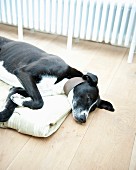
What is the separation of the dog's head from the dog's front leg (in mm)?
227

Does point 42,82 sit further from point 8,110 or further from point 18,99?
point 8,110

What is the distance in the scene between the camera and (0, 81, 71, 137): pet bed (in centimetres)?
164

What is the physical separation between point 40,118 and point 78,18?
147 centimetres

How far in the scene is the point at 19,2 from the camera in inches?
113

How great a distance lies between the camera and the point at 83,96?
1.80 meters

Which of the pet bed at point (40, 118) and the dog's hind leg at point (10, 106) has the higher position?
the dog's hind leg at point (10, 106)

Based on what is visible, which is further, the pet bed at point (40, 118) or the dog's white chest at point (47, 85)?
the dog's white chest at point (47, 85)

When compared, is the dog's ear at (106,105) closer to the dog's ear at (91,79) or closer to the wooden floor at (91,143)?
the wooden floor at (91,143)

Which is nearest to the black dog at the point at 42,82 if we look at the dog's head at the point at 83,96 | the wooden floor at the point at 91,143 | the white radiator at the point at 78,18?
the dog's head at the point at 83,96

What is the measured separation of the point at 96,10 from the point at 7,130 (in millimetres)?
1607

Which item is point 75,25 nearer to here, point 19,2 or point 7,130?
point 19,2

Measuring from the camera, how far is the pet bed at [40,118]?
5.39ft

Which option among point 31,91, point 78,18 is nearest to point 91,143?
Result: point 31,91

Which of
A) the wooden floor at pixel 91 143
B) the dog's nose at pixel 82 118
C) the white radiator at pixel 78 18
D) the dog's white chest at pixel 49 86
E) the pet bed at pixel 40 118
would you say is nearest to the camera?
the wooden floor at pixel 91 143
